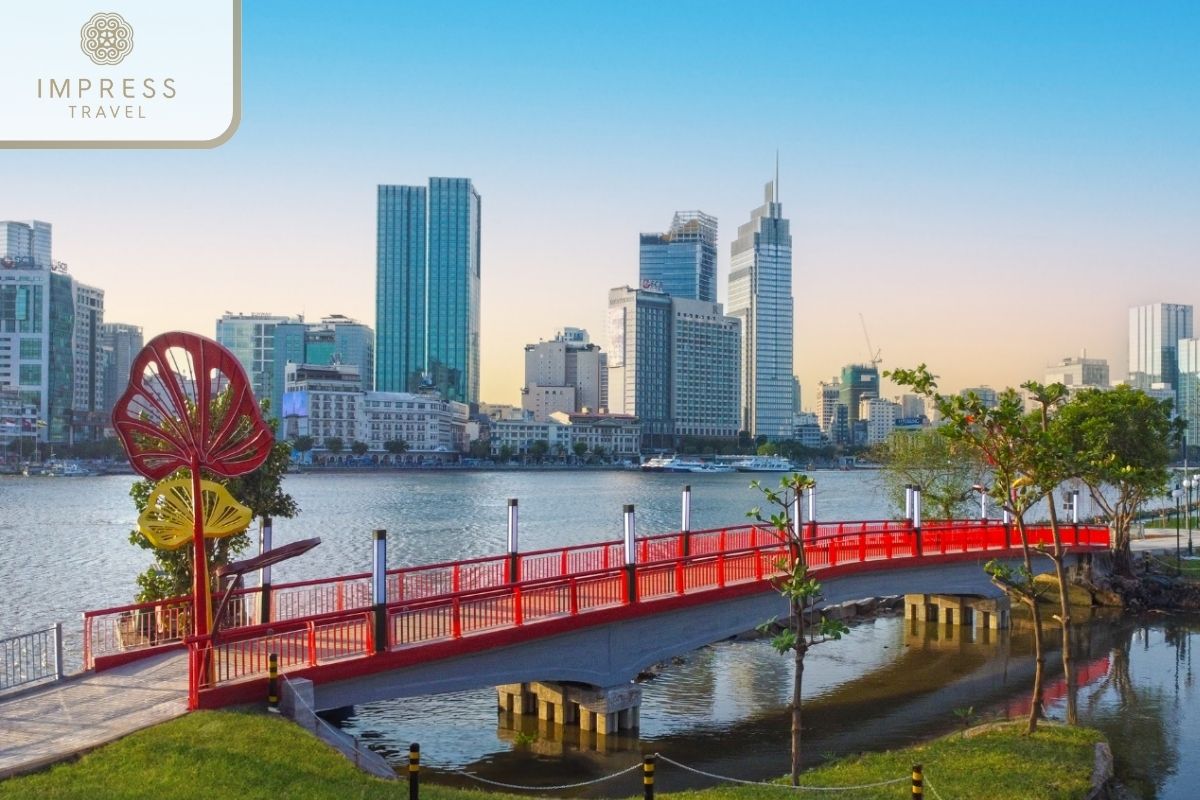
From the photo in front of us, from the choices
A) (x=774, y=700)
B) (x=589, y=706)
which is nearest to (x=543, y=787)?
(x=589, y=706)

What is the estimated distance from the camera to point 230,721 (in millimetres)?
16031

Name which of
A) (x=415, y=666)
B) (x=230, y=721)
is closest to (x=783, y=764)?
(x=415, y=666)

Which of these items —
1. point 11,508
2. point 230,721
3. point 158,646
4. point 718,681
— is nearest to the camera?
point 230,721

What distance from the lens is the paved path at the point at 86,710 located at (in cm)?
1474

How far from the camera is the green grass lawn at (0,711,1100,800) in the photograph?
13703 mm

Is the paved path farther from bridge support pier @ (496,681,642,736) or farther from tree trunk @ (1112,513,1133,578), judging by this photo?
tree trunk @ (1112,513,1133,578)

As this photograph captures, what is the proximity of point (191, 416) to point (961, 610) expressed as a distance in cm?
3025

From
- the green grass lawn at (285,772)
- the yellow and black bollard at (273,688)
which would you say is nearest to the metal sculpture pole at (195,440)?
the yellow and black bollard at (273,688)

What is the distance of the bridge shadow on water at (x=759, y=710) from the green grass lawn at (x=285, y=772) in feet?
16.9

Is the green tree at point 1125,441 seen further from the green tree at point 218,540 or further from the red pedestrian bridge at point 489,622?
the green tree at point 218,540

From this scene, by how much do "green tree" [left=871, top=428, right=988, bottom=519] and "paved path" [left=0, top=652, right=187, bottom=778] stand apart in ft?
131

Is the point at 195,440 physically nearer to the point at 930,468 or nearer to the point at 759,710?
the point at 759,710

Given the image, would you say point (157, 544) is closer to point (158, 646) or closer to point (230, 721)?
point (158, 646)

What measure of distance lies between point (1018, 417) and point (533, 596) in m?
10.7
